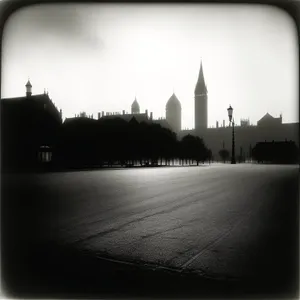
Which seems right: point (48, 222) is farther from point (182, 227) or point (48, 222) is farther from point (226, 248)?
point (226, 248)

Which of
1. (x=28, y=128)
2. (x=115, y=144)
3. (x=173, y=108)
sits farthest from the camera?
(x=115, y=144)

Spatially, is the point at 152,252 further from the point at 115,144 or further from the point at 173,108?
the point at 115,144

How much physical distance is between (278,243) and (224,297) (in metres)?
1.20

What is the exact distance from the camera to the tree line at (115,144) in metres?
17.7

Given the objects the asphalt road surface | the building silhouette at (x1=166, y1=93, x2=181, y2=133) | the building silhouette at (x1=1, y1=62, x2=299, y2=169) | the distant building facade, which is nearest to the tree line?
the building silhouette at (x1=1, y1=62, x2=299, y2=169)

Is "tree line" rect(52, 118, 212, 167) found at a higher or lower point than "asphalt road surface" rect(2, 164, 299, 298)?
higher

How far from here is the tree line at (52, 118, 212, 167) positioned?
1767cm

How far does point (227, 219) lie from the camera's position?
4793 millimetres

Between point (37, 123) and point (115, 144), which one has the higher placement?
point (37, 123)

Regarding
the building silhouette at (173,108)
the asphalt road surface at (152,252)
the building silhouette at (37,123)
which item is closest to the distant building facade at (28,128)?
the building silhouette at (37,123)

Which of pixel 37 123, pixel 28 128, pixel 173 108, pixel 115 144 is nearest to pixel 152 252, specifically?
pixel 28 128

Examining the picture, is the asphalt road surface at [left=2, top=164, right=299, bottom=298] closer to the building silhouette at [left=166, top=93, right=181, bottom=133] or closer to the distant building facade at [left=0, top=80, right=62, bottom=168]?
the distant building facade at [left=0, top=80, right=62, bottom=168]

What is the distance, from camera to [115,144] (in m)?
21.5

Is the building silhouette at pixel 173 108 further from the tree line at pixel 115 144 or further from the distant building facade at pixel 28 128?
the tree line at pixel 115 144
